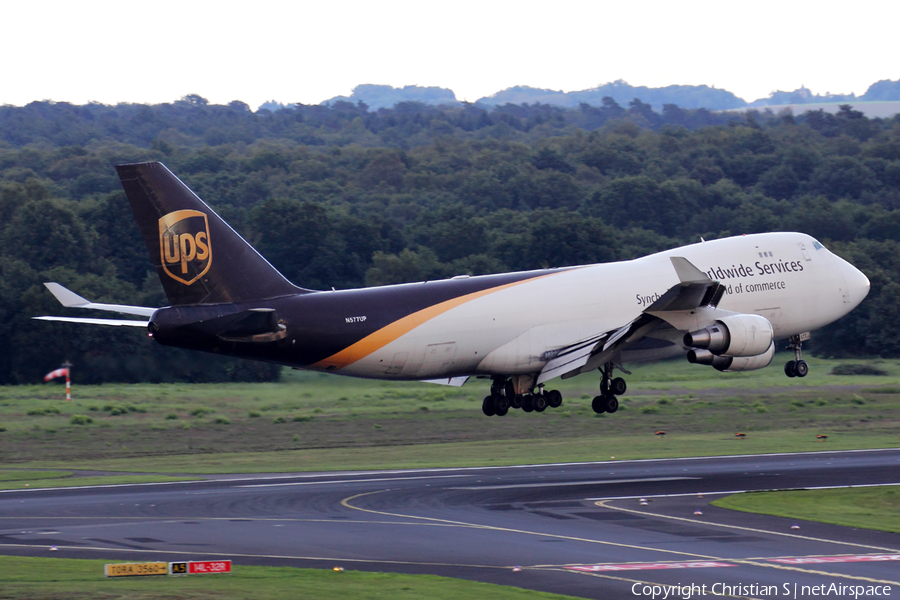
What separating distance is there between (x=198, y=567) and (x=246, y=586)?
1.39m

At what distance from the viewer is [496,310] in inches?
1705

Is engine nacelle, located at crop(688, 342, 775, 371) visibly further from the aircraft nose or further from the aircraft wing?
the aircraft nose

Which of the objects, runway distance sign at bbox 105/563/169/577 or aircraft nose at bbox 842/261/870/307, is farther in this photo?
aircraft nose at bbox 842/261/870/307

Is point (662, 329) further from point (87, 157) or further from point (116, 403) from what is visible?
point (87, 157)

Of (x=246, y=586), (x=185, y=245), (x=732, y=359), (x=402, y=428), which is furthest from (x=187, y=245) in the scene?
(x=402, y=428)

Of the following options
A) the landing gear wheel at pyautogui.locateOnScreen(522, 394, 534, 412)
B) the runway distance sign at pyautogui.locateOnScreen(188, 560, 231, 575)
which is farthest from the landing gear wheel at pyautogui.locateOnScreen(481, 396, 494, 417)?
the runway distance sign at pyautogui.locateOnScreen(188, 560, 231, 575)

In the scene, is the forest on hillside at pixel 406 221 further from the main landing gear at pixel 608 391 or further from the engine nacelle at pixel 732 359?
the engine nacelle at pixel 732 359

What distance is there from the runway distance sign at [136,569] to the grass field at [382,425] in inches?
964

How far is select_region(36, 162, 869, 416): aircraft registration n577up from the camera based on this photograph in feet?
127

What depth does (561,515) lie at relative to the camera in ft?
125

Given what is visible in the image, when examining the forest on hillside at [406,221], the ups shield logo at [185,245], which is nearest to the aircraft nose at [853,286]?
the ups shield logo at [185,245]

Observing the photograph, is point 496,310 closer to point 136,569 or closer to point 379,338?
point 379,338

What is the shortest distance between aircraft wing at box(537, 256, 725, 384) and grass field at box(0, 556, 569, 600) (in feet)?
55.8

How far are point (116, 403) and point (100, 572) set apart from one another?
41.4 m
